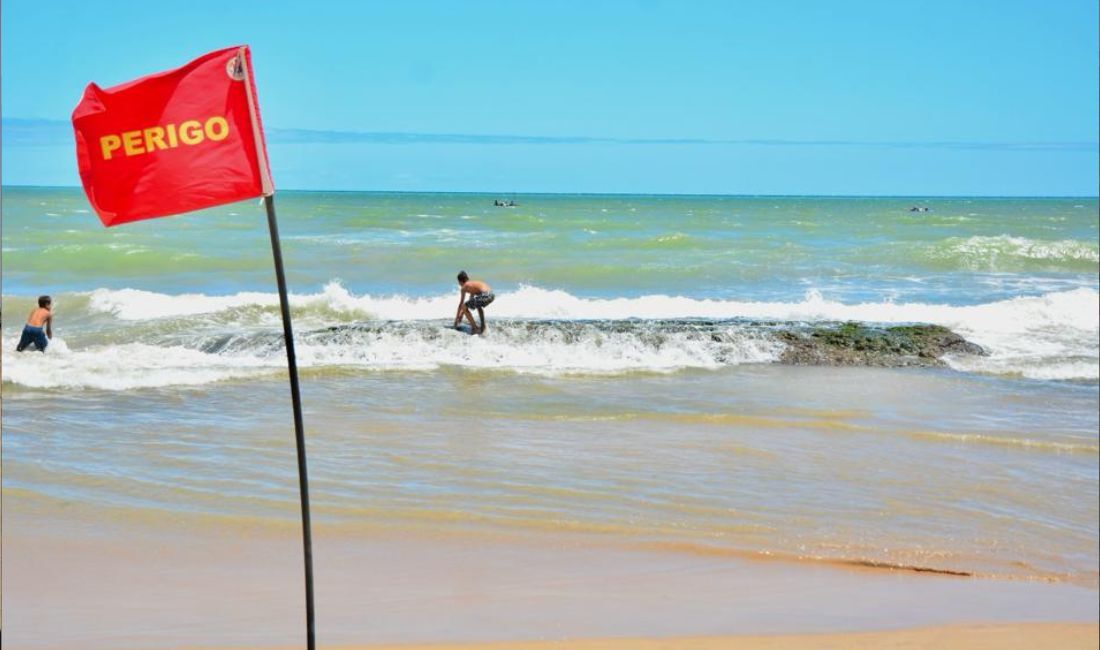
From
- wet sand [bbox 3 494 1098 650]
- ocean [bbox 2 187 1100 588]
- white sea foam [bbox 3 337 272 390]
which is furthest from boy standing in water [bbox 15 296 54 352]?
wet sand [bbox 3 494 1098 650]

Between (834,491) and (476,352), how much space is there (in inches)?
331

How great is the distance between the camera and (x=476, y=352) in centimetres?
1641

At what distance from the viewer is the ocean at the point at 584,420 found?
7.89 m

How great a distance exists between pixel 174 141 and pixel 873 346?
14.2m

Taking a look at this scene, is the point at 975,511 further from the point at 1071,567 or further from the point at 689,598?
the point at 689,598

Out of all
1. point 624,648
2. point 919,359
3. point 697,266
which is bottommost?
point 624,648

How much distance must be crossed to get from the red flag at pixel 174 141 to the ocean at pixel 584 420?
4.02 m

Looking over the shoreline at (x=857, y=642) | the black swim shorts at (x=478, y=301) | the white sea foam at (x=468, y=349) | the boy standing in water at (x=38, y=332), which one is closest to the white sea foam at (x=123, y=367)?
the white sea foam at (x=468, y=349)

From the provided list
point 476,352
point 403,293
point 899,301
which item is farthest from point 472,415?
point 899,301

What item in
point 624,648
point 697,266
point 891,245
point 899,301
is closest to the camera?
point 624,648

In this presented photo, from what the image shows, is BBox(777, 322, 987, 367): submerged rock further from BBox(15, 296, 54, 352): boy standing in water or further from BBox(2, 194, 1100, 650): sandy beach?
BBox(15, 296, 54, 352): boy standing in water

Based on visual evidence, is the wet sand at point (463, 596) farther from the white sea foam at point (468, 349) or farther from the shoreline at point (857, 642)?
the white sea foam at point (468, 349)

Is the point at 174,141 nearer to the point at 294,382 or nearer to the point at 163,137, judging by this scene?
the point at 163,137

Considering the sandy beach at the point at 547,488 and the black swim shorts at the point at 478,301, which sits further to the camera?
the black swim shorts at the point at 478,301
